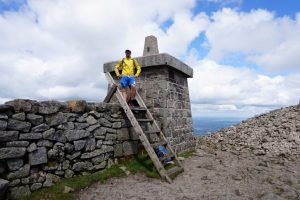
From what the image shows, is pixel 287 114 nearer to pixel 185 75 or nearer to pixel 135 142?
pixel 185 75

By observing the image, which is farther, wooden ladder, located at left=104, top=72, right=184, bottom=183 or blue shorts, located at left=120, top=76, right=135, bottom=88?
blue shorts, located at left=120, top=76, right=135, bottom=88

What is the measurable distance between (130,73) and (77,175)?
3098 mm

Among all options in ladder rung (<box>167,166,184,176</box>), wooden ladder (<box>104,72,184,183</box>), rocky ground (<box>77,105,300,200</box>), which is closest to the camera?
rocky ground (<box>77,105,300,200</box>)

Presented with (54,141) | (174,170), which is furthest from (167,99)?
(54,141)

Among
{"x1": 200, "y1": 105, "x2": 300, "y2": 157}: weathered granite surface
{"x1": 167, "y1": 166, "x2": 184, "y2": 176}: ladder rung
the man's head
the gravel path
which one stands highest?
the man's head

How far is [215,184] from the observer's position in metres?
6.41

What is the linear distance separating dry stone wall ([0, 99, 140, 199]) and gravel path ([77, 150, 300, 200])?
2.33 feet

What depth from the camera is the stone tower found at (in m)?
8.29

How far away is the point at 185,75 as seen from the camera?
10195 millimetres

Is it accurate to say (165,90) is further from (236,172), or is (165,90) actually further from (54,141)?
(54,141)

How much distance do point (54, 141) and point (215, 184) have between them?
3.67 meters

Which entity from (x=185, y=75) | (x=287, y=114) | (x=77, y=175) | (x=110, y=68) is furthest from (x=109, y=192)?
(x=287, y=114)

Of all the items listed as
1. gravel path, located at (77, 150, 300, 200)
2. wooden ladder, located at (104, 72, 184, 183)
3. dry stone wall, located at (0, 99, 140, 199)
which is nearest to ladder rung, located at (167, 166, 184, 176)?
wooden ladder, located at (104, 72, 184, 183)

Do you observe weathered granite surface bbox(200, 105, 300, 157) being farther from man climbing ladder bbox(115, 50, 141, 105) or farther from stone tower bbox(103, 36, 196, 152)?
man climbing ladder bbox(115, 50, 141, 105)
